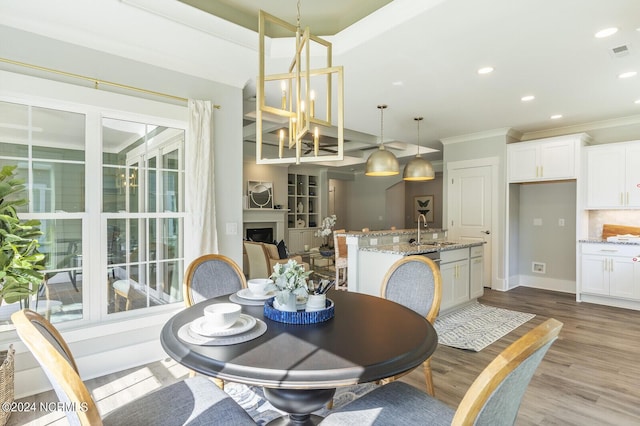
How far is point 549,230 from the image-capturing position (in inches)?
221

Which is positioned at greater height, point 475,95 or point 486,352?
point 475,95

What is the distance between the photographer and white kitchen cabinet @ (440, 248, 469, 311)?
3.95 metres

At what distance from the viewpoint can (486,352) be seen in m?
3.04

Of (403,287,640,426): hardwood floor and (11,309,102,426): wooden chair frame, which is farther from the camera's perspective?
(403,287,640,426): hardwood floor

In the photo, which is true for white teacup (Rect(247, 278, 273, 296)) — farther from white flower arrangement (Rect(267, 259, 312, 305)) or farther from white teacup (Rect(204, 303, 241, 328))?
white teacup (Rect(204, 303, 241, 328))

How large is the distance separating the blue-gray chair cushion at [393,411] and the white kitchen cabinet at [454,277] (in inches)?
106

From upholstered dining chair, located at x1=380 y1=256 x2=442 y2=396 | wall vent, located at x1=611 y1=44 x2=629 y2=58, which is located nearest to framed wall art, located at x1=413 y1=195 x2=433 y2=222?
wall vent, located at x1=611 y1=44 x2=629 y2=58

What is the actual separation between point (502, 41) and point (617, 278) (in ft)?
12.6

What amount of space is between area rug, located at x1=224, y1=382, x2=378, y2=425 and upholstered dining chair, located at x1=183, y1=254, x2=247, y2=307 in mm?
655

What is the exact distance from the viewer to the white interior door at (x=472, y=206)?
224 inches

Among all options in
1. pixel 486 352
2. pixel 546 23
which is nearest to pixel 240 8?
pixel 546 23

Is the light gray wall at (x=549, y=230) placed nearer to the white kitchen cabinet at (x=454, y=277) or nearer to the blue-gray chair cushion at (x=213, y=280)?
the white kitchen cabinet at (x=454, y=277)

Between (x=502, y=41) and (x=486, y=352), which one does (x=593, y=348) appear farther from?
(x=502, y=41)

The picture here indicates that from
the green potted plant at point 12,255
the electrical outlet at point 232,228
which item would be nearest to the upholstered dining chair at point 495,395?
the green potted plant at point 12,255
